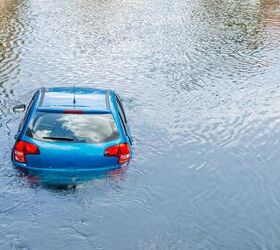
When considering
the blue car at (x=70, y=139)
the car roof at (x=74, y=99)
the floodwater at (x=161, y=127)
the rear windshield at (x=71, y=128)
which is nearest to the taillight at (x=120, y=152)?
the blue car at (x=70, y=139)

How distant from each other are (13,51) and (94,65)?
165 inches

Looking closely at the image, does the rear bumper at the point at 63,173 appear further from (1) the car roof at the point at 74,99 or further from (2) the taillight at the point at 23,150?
(1) the car roof at the point at 74,99

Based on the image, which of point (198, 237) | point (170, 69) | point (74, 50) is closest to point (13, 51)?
point (74, 50)

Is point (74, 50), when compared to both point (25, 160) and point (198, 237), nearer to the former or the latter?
point (25, 160)

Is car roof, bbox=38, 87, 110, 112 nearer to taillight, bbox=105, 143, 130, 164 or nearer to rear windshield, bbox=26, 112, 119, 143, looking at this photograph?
rear windshield, bbox=26, 112, 119, 143

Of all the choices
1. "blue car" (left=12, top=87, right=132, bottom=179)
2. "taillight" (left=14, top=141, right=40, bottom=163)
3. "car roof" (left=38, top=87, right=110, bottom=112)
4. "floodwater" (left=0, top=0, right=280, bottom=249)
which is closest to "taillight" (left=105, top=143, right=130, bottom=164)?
"blue car" (left=12, top=87, right=132, bottom=179)

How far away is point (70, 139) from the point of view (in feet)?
32.7

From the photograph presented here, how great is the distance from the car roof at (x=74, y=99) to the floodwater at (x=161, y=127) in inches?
55.1

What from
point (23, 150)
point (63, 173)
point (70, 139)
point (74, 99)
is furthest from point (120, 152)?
point (23, 150)

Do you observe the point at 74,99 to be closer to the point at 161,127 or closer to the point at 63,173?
the point at 63,173

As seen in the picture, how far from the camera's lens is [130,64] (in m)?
22.0

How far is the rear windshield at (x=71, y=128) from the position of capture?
9.99 metres

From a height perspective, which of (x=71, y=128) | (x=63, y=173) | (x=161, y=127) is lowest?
(x=161, y=127)

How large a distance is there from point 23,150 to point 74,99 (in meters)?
1.40
